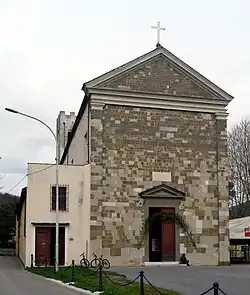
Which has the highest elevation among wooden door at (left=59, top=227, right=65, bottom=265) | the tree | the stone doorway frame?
the tree

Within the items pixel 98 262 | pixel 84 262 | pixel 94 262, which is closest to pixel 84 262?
pixel 84 262

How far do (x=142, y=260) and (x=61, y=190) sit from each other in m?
6.89

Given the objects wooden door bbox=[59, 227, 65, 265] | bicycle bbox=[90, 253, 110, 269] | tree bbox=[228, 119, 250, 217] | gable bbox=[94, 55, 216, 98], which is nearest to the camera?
bicycle bbox=[90, 253, 110, 269]

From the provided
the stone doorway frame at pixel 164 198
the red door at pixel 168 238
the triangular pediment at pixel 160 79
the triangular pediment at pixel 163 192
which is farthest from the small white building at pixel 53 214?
the triangular pediment at pixel 160 79

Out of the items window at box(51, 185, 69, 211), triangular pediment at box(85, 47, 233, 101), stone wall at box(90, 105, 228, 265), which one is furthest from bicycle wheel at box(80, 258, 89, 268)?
triangular pediment at box(85, 47, 233, 101)

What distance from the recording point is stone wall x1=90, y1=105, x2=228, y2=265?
3497 cm

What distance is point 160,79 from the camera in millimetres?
37562

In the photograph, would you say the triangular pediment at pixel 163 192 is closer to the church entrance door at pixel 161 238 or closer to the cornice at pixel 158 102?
the church entrance door at pixel 161 238

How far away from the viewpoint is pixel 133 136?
120 ft

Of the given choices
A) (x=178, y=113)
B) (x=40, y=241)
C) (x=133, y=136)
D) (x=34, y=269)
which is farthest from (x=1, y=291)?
(x=178, y=113)

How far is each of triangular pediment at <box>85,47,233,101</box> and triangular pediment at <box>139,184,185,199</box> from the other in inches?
253

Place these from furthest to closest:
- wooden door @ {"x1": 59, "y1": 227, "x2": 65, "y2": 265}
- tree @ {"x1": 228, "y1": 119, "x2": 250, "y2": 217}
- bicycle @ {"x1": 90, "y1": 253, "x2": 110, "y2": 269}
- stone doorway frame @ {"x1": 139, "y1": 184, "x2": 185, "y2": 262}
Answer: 1. tree @ {"x1": 228, "y1": 119, "x2": 250, "y2": 217}
2. stone doorway frame @ {"x1": 139, "y1": 184, "x2": 185, "y2": 262}
3. wooden door @ {"x1": 59, "y1": 227, "x2": 65, "y2": 265}
4. bicycle @ {"x1": 90, "y1": 253, "x2": 110, "y2": 269}

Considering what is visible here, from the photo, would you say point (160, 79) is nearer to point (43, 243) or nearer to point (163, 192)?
point (163, 192)

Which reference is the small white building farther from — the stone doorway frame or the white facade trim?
the white facade trim
